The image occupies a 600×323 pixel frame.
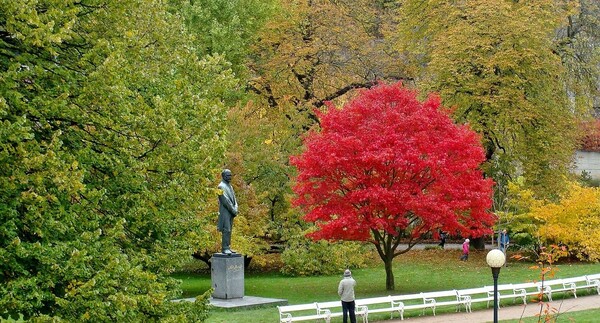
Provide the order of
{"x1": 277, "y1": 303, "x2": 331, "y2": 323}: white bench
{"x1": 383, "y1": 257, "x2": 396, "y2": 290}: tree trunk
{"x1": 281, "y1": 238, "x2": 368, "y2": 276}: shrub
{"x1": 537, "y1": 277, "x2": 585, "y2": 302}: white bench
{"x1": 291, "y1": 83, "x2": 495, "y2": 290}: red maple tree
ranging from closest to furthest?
{"x1": 277, "y1": 303, "x2": 331, "y2": 323}: white bench
{"x1": 537, "y1": 277, "x2": 585, "y2": 302}: white bench
{"x1": 291, "y1": 83, "x2": 495, "y2": 290}: red maple tree
{"x1": 383, "y1": 257, "x2": 396, "y2": 290}: tree trunk
{"x1": 281, "y1": 238, "x2": 368, "y2": 276}: shrub

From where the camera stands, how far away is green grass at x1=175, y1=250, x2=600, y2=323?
84.9ft

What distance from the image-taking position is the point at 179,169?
1258cm

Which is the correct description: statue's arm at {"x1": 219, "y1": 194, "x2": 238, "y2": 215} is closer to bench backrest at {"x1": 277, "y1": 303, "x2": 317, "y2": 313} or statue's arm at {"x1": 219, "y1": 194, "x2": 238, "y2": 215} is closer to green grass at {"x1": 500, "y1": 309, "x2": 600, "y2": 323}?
bench backrest at {"x1": 277, "y1": 303, "x2": 317, "y2": 313}

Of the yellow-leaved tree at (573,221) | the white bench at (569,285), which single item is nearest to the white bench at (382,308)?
the white bench at (569,285)

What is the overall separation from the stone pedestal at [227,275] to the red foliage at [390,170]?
2.99 metres

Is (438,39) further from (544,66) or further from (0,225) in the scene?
(0,225)

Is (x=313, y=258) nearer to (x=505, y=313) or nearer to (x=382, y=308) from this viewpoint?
(x=382, y=308)

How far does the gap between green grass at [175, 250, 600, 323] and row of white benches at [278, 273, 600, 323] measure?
39 centimetres

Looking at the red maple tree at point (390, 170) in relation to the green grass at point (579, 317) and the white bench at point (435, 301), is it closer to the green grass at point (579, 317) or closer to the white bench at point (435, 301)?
the white bench at point (435, 301)

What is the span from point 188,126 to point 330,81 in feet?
86.3

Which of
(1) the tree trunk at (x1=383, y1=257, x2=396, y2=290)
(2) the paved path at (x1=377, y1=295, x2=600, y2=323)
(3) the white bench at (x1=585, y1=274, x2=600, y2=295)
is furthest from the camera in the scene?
(1) the tree trunk at (x1=383, y1=257, x2=396, y2=290)

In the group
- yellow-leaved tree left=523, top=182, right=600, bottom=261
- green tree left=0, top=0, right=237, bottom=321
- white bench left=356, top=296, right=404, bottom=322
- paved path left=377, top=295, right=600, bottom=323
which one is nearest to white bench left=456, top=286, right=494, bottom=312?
paved path left=377, top=295, right=600, bottom=323

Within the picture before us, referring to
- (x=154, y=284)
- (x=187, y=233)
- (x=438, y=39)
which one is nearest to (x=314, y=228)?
(x=438, y=39)

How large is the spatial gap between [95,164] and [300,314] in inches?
426
